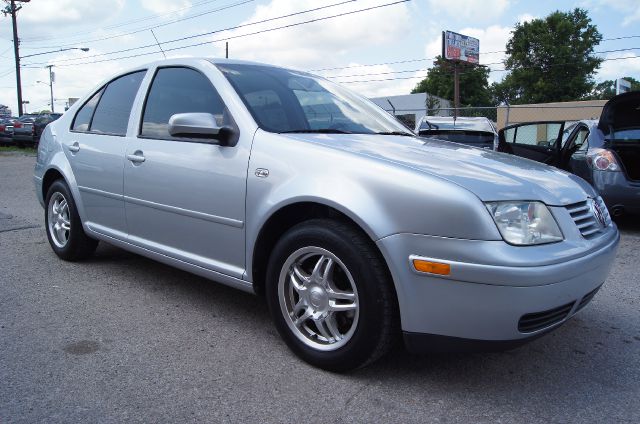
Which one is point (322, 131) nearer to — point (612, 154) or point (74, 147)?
point (74, 147)

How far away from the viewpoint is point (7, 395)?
2.46m

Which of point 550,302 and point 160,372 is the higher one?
point 550,302

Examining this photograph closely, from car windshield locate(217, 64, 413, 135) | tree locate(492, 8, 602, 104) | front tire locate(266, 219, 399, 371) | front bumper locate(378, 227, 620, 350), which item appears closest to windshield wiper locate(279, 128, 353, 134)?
car windshield locate(217, 64, 413, 135)

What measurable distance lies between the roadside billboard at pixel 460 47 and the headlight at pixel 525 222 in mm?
40122

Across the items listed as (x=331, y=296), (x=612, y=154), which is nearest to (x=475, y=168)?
(x=331, y=296)

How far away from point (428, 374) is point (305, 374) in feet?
1.97

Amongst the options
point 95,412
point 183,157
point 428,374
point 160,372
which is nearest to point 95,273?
point 183,157

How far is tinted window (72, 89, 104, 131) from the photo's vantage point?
4.49 metres

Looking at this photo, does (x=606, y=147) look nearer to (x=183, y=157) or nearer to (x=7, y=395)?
(x=183, y=157)

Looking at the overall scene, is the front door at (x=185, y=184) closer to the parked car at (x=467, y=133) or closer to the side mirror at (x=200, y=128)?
the side mirror at (x=200, y=128)

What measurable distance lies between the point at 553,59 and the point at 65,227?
5449 centimetres

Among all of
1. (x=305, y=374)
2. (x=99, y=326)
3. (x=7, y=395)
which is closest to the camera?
(x=7, y=395)

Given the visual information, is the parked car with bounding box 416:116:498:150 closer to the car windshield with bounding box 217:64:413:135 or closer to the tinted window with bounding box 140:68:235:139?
the car windshield with bounding box 217:64:413:135

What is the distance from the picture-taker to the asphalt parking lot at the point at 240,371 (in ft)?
7.77
